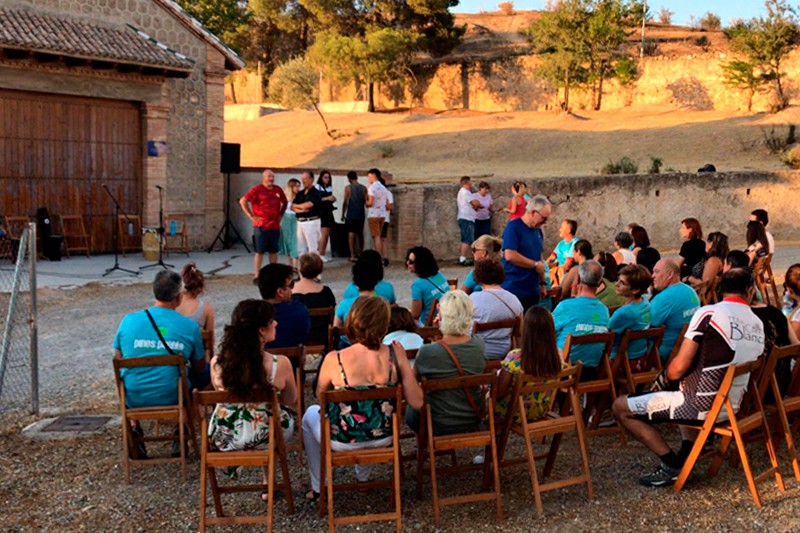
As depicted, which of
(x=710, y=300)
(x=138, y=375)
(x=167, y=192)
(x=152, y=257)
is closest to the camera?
(x=138, y=375)

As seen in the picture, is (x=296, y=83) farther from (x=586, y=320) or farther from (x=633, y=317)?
(x=586, y=320)

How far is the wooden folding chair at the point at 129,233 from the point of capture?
15367 mm

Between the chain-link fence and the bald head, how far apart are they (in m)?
4.48

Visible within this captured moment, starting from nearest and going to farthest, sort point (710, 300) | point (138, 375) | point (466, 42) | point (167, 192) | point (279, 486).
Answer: point (279, 486) < point (138, 375) < point (710, 300) < point (167, 192) < point (466, 42)

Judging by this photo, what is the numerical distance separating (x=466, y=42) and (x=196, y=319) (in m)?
45.3

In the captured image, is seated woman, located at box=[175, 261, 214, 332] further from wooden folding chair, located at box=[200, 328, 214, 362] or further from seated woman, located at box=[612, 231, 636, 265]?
seated woman, located at box=[612, 231, 636, 265]

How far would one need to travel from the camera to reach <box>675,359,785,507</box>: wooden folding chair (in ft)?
14.8

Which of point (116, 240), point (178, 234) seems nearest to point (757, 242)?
point (116, 240)

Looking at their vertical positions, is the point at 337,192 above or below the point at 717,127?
below

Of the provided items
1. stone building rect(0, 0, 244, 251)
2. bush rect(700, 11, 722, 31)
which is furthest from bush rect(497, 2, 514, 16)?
stone building rect(0, 0, 244, 251)

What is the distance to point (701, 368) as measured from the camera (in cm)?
466

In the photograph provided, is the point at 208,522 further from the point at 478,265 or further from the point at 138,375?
the point at 478,265

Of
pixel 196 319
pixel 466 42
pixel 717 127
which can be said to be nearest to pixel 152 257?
pixel 196 319

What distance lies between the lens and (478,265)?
6.00 m
